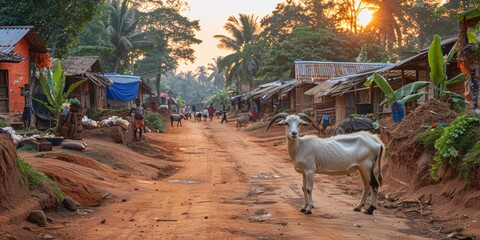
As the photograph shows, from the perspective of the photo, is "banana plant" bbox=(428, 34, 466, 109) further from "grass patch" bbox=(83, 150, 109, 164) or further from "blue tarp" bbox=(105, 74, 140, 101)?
"blue tarp" bbox=(105, 74, 140, 101)

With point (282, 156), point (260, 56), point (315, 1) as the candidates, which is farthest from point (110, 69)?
point (282, 156)

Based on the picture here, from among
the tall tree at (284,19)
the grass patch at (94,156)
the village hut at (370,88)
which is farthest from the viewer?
the tall tree at (284,19)

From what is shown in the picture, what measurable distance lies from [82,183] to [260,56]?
164 ft

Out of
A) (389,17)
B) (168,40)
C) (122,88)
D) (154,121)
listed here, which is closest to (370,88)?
(154,121)

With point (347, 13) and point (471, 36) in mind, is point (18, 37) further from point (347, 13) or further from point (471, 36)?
point (347, 13)

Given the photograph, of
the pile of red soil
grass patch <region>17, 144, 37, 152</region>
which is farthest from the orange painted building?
the pile of red soil

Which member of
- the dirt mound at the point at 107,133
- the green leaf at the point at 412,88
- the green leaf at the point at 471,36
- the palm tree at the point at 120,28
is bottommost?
Answer: the dirt mound at the point at 107,133

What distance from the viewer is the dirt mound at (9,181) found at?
787 centimetres

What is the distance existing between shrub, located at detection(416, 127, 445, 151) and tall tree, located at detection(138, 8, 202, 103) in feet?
186

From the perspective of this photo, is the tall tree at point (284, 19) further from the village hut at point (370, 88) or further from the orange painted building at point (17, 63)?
the orange painted building at point (17, 63)

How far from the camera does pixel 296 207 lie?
10094mm

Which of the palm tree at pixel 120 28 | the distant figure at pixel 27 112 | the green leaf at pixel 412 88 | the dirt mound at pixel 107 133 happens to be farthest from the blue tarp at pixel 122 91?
the green leaf at pixel 412 88

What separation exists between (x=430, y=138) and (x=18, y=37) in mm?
17437

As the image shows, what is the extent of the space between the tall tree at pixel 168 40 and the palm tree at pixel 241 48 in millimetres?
4134
